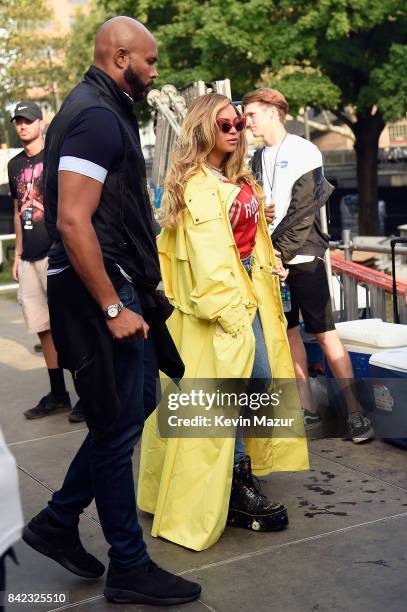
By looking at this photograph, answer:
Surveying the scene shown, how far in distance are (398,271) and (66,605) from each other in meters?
4.47

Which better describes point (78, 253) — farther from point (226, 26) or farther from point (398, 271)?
point (226, 26)

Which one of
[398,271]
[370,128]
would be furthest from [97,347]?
[370,128]

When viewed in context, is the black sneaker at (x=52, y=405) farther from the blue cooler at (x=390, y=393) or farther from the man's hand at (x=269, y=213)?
the man's hand at (x=269, y=213)

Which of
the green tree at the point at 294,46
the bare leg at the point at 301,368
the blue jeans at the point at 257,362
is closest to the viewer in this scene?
the blue jeans at the point at 257,362

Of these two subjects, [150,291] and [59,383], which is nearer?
[150,291]

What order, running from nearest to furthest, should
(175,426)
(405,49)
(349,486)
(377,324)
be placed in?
(175,426), (349,486), (377,324), (405,49)

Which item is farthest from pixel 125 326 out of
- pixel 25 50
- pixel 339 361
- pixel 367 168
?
pixel 25 50

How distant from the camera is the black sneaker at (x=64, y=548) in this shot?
365 centimetres

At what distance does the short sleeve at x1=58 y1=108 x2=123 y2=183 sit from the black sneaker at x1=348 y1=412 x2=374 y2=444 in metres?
2.56

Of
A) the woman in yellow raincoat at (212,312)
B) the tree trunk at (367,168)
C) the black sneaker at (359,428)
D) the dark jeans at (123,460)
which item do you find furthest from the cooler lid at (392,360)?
the tree trunk at (367,168)

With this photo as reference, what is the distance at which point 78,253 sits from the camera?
3.19m

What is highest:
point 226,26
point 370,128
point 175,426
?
point 226,26

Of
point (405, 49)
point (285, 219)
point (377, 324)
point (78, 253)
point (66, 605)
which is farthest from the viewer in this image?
point (405, 49)

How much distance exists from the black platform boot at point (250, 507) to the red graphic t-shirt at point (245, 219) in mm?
887
